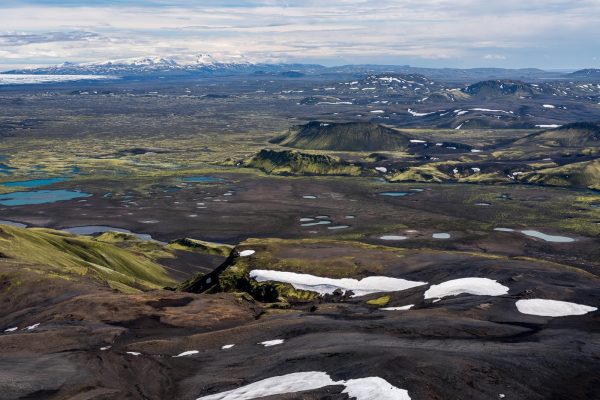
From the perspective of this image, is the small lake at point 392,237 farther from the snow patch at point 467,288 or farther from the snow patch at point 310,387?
the snow patch at point 310,387

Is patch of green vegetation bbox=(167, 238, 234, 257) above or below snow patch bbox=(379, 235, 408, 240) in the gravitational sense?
above

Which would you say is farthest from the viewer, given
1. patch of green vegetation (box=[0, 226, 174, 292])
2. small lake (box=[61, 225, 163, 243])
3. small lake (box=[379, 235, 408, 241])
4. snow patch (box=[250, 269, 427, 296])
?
small lake (box=[61, 225, 163, 243])

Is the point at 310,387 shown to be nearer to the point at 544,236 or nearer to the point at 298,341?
the point at 298,341

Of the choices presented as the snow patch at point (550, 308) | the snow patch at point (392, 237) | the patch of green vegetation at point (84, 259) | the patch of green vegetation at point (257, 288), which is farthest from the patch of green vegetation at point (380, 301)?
the snow patch at point (392, 237)

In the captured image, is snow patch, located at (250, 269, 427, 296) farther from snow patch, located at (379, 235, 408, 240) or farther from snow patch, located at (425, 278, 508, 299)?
snow patch, located at (379, 235, 408, 240)

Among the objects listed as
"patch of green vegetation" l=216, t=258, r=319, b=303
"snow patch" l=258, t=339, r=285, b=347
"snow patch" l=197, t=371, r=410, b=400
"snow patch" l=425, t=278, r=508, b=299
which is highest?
"snow patch" l=197, t=371, r=410, b=400

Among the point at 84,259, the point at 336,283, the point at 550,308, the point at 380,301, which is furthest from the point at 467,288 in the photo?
the point at 84,259

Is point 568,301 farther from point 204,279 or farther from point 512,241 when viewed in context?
point 512,241

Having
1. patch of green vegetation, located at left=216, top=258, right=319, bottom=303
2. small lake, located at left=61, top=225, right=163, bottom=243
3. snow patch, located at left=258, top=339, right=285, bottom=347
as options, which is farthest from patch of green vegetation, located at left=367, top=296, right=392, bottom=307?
small lake, located at left=61, top=225, right=163, bottom=243
